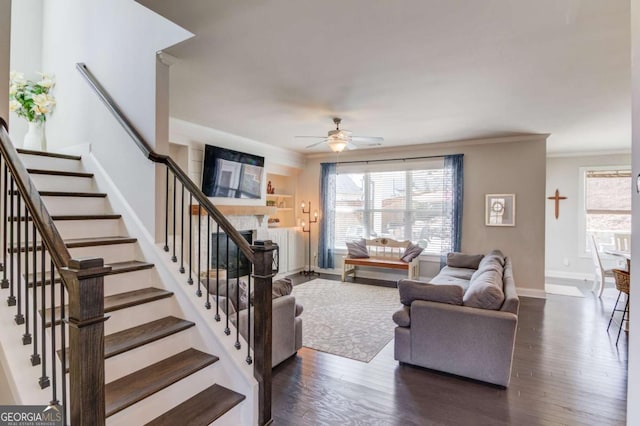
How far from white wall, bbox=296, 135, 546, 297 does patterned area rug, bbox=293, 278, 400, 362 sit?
68.3 inches

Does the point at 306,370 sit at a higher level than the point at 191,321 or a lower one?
lower

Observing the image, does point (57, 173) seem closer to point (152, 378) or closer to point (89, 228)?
point (89, 228)

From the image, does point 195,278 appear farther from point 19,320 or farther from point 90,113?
point 90,113

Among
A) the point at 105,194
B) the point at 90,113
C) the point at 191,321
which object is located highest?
the point at 90,113

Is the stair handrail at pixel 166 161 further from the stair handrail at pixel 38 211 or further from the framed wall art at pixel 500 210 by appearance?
the framed wall art at pixel 500 210

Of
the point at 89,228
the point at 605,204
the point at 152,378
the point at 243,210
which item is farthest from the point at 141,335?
the point at 605,204

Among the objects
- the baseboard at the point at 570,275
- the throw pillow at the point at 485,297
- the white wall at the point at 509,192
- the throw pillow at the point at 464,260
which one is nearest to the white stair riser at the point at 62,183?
the throw pillow at the point at 485,297

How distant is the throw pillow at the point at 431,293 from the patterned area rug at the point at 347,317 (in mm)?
758

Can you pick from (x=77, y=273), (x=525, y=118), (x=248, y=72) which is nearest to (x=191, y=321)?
(x=77, y=273)

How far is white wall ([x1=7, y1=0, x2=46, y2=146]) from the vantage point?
387 centimetres

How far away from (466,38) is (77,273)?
2830 mm

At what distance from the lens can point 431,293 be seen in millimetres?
3033

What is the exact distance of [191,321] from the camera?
2.45 meters

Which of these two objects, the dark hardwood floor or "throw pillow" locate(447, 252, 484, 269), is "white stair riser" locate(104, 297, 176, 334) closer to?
the dark hardwood floor
